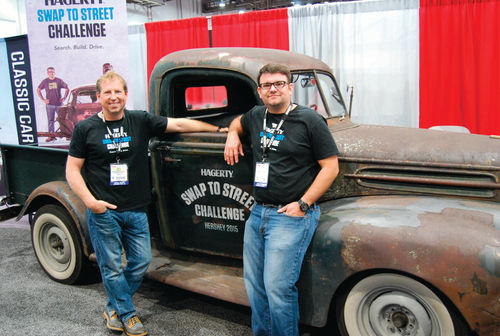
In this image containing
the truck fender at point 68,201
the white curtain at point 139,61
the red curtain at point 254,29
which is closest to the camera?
the truck fender at point 68,201

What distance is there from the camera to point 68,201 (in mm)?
3553

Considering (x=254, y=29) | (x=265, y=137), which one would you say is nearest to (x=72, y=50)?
(x=254, y=29)

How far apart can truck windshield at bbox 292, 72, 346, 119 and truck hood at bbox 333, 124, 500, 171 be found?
12.5 inches

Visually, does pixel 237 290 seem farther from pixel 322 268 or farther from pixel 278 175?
pixel 278 175

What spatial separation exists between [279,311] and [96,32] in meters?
4.49

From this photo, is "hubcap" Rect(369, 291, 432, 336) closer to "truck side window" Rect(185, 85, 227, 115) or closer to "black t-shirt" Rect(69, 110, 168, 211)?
"black t-shirt" Rect(69, 110, 168, 211)

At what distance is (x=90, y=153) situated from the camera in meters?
2.81

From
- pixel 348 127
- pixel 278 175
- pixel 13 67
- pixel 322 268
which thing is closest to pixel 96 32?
pixel 13 67

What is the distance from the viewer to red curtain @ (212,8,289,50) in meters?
6.58

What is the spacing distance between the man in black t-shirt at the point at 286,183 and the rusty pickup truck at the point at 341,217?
0.15 metres

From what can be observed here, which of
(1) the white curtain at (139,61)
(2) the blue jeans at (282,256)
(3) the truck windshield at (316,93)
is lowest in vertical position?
(2) the blue jeans at (282,256)

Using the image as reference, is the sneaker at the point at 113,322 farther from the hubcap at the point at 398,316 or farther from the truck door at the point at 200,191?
the hubcap at the point at 398,316

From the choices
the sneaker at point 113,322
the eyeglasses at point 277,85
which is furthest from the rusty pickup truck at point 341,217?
the eyeglasses at point 277,85

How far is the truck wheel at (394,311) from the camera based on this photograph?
2189 millimetres
